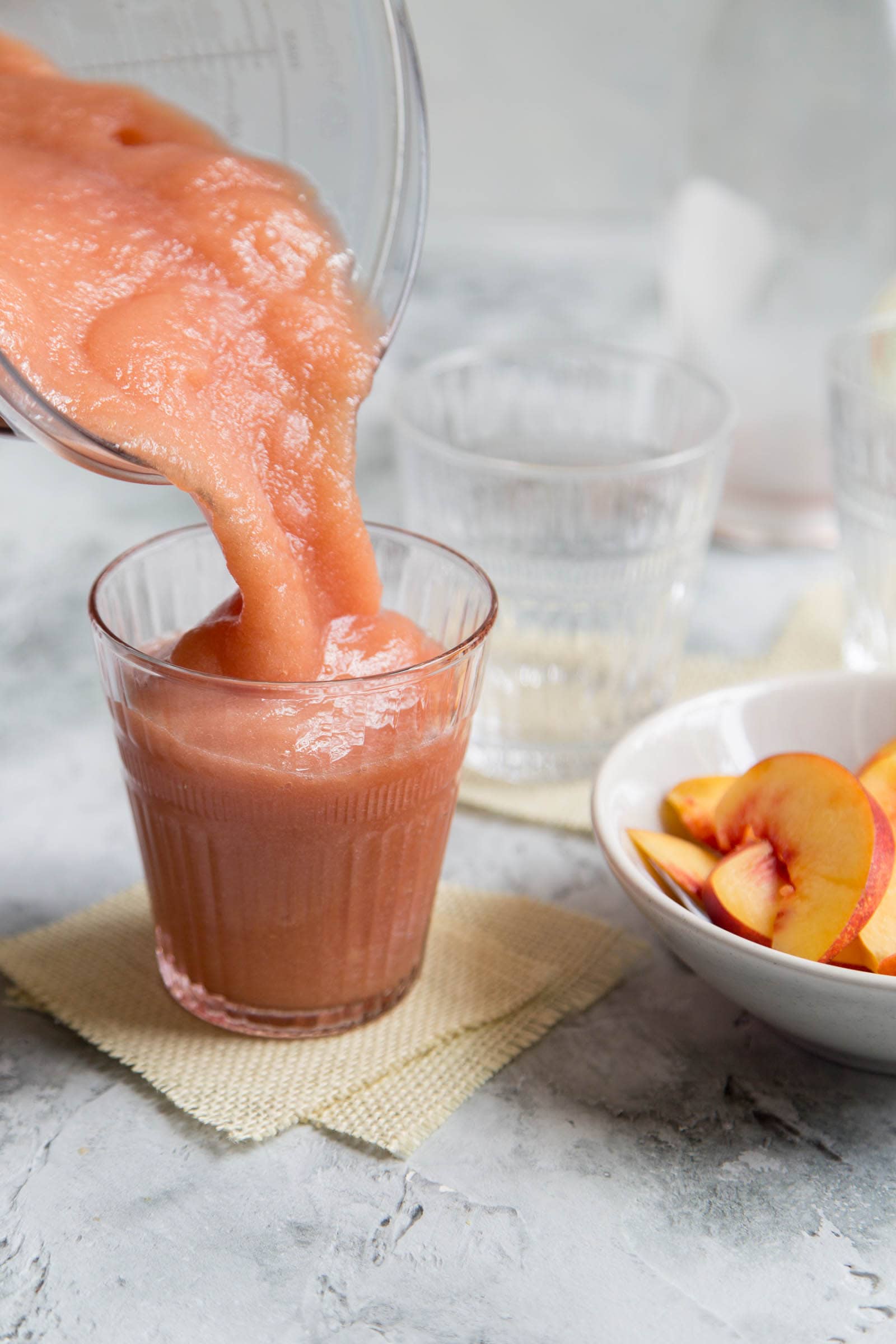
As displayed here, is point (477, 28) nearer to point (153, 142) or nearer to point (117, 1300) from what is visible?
point (153, 142)

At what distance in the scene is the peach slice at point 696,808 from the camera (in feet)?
3.23

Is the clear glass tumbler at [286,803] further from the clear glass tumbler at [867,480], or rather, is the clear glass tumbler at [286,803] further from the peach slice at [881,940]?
the clear glass tumbler at [867,480]

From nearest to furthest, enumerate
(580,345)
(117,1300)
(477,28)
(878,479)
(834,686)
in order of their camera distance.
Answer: (117,1300)
(834,686)
(878,479)
(580,345)
(477,28)

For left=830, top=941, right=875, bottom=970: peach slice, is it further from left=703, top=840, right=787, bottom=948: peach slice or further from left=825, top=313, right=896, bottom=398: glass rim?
left=825, top=313, right=896, bottom=398: glass rim

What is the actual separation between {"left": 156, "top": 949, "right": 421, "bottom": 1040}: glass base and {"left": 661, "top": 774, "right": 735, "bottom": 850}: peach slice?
226 mm

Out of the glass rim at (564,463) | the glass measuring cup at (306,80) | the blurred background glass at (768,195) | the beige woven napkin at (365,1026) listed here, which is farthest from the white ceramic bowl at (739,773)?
the blurred background glass at (768,195)

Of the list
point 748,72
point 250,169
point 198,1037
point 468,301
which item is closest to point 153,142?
point 250,169

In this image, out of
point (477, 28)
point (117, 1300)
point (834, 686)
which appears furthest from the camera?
point (477, 28)

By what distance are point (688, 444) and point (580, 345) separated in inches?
6.3

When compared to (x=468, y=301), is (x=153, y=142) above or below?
above

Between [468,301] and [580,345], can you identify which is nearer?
[580,345]

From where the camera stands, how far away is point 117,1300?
745mm

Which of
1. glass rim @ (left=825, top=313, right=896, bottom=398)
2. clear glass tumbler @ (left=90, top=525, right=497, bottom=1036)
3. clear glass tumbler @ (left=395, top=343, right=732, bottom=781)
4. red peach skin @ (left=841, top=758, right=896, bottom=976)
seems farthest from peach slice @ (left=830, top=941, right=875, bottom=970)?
glass rim @ (left=825, top=313, right=896, bottom=398)

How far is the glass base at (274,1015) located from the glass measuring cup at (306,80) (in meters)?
0.43
